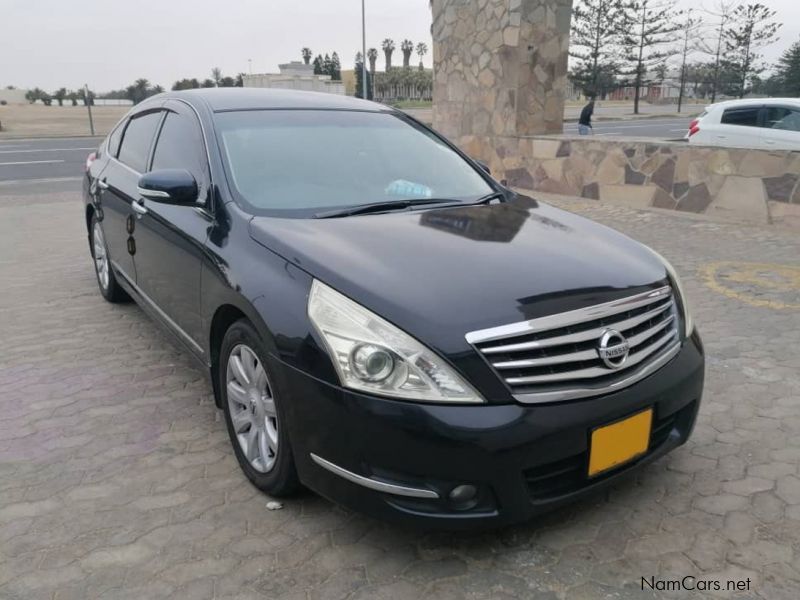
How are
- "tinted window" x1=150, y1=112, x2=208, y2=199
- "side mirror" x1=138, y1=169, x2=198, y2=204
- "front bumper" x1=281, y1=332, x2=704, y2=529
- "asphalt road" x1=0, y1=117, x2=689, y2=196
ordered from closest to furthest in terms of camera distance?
"front bumper" x1=281, y1=332, x2=704, y2=529 → "side mirror" x1=138, y1=169, x2=198, y2=204 → "tinted window" x1=150, y1=112, x2=208, y2=199 → "asphalt road" x1=0, y1=117, x2=689, y2=196

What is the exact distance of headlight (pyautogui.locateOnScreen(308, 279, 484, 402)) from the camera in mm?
2074

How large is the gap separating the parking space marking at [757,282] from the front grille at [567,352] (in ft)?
11.3

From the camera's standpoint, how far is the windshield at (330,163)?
10.1 ft

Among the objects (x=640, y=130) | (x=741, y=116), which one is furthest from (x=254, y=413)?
(x=640, y=130)

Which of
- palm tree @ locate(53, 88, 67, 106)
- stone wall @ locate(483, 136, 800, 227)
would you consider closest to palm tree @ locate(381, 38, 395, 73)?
palm tree @ locate(53, 88, 67, 106)

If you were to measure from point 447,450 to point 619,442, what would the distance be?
25.4 inches

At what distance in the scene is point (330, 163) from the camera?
3.32 m

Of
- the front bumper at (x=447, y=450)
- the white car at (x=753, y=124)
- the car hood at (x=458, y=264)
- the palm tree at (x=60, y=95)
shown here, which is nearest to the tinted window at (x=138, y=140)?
the car hood at (x=458, y=264)

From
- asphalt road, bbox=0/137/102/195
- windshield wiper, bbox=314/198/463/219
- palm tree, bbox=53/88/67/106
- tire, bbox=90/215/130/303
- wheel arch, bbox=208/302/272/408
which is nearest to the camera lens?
wheel arch, bbox=208/302/272/408

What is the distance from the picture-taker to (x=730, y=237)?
298 inches

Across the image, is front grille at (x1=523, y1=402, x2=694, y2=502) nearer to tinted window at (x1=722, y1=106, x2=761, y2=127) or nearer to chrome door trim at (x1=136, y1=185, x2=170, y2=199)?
chrome door trim at (x1=136, y1=185, x2=170, y2=199)

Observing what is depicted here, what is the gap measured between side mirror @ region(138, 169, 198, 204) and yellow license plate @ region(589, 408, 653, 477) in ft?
6.82

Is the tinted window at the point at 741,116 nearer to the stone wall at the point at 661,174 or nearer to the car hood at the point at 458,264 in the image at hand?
the stone wall at the point at 661,174

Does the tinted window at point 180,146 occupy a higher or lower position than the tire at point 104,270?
higher
